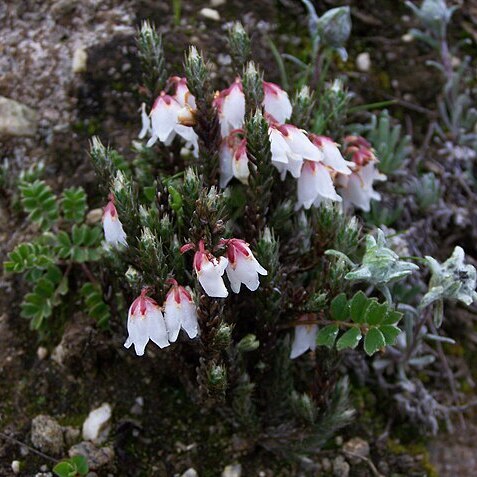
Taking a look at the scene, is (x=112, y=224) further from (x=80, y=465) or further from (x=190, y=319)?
(x=80, y=465)

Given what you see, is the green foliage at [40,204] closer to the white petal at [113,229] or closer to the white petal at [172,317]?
the white petal at [113,229]

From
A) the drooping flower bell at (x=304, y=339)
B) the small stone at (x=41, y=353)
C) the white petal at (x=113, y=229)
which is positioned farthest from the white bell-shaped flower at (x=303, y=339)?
the small stone at (x=41, y=353)

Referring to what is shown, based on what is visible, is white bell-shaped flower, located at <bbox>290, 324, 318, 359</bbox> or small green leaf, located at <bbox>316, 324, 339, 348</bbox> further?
white bell-shaped flower, located at <bbox>290, 324, 318, 359</bbox>

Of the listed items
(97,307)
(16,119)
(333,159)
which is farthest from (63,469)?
(16,119)

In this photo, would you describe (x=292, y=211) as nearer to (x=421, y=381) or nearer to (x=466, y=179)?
(x=421, y=381)

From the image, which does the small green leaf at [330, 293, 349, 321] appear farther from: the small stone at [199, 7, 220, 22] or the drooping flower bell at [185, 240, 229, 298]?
the small stone at [199, 7, 220, 22]

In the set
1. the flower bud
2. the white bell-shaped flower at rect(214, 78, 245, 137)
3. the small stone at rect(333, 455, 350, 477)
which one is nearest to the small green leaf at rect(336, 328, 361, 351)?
the flower bud
